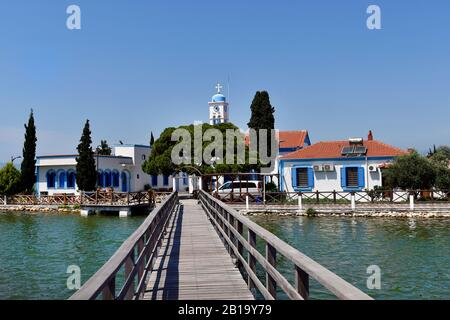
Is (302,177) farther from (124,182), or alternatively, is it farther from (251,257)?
(251,257)

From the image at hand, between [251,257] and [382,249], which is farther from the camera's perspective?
[382,249]

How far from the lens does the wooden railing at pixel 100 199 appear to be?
34750 mm

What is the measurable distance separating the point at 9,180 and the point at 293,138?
27.0 m

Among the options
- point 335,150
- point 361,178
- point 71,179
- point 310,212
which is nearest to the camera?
point 310,212

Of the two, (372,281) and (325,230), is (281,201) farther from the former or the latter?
(372,281)

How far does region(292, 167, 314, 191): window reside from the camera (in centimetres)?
3438

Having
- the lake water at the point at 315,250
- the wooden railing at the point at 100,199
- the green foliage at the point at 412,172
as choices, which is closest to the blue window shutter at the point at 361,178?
the green foliage at the point at 412,172

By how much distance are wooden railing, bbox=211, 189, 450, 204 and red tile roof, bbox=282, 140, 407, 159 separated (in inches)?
113

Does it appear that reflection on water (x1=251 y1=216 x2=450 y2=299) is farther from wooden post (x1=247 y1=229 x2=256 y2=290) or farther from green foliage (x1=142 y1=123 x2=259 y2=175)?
green foliage (x1=142 y1=123 x2=259 y2=175)

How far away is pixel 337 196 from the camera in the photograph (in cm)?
3331

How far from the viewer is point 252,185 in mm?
36656

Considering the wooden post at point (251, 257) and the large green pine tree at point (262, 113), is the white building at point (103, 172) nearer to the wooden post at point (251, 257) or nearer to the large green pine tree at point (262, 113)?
the large green pine tree at point (262, 113)

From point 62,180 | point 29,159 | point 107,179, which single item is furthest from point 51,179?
point 107,179

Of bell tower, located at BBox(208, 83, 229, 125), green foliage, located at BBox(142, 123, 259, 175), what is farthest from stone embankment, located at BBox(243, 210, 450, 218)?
bell tower, located at BBox(208, 83, 229, 125)
